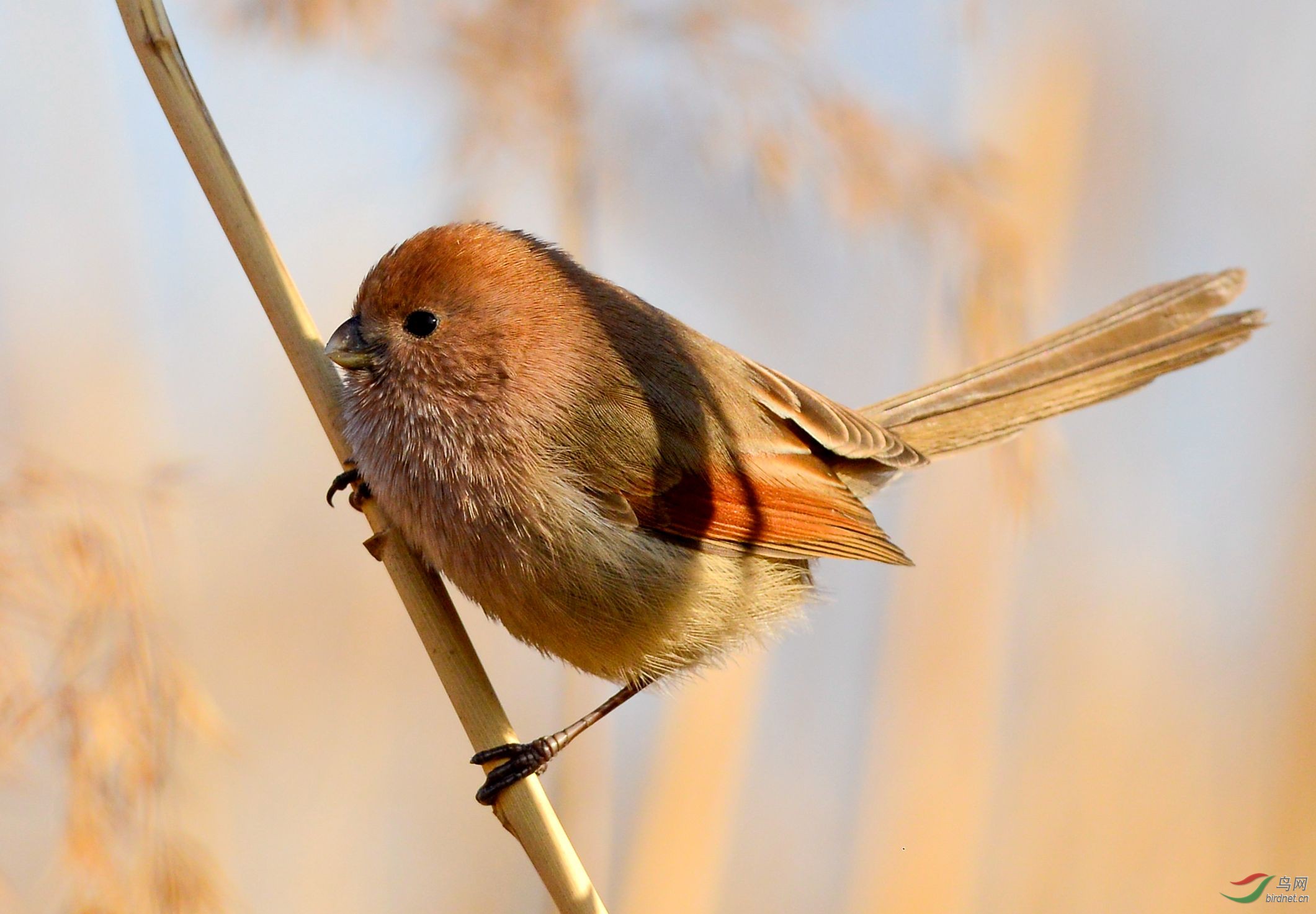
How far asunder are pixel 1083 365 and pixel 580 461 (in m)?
1.69

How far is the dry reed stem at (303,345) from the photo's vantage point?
1.98 meters

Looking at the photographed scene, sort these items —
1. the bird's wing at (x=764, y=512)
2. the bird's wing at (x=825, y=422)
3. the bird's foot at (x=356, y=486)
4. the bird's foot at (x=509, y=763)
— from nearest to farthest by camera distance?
the bird's foot at (x=509, y=763), the bird's foot at (x=356, y=486), the bird's wing at (x=764, y=512), the bird's wing at (x=825, y=422)

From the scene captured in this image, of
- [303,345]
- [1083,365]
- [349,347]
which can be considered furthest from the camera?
[1083,365]

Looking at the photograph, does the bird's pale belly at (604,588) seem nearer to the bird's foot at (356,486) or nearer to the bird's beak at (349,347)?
the bird's foot at (356,486)

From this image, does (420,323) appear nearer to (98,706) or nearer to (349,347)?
(349,347)

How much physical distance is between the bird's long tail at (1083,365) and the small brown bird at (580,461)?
0.43 metres

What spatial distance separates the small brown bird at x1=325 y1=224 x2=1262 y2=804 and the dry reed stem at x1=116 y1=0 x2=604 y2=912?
0.37ft

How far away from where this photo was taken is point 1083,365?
11.2 ft

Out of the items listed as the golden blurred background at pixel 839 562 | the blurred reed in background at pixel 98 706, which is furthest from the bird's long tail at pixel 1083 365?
the blurred reed in background at pixel 98 706

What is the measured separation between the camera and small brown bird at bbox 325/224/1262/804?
8.21 feet

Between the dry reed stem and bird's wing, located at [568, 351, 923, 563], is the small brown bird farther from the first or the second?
the dry reed stem

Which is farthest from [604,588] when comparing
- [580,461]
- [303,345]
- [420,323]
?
[303,345]

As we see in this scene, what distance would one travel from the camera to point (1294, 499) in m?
3.72

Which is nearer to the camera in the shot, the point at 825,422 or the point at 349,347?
the point at 349,347
